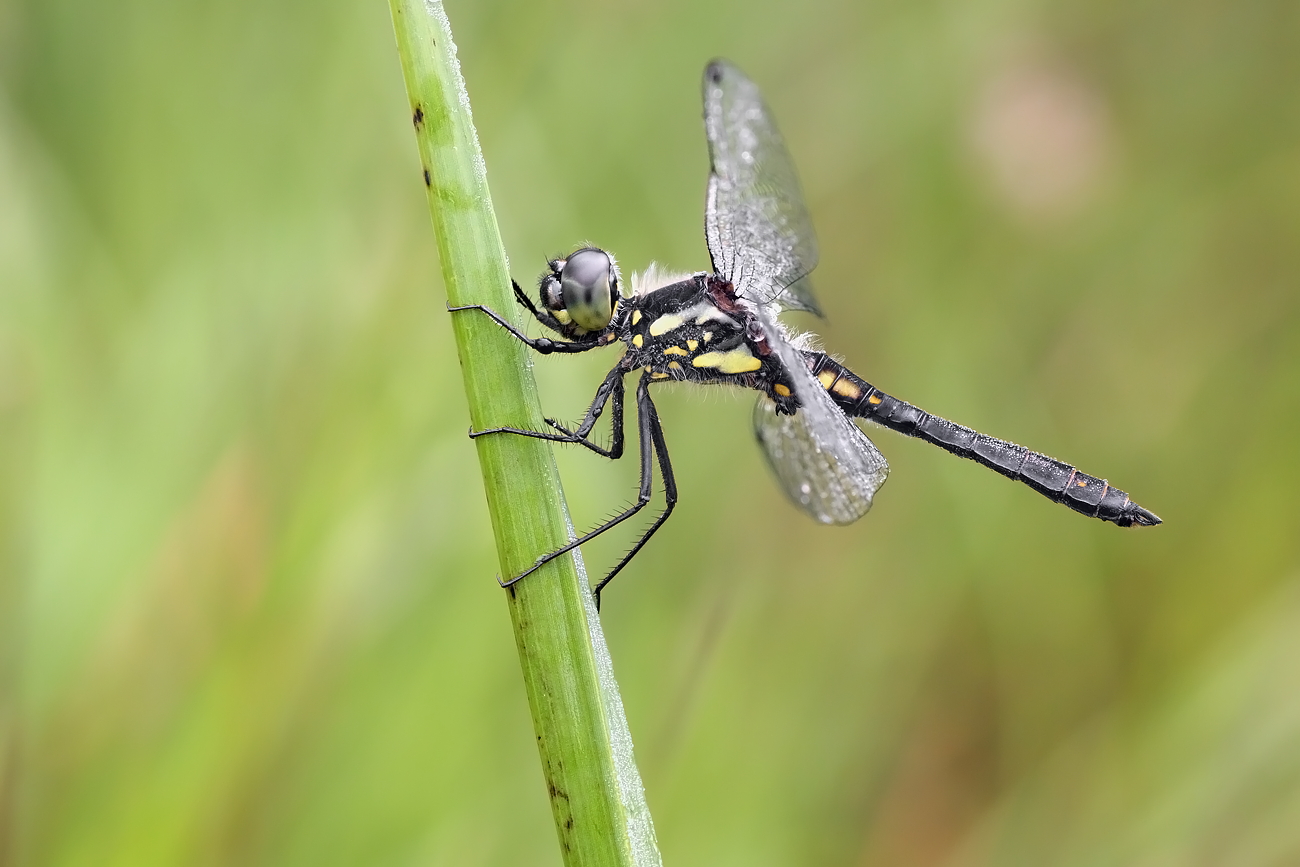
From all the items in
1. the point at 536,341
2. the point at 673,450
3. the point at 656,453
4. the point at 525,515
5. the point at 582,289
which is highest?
the point at 673,450

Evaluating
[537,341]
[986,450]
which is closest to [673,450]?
[986,450]

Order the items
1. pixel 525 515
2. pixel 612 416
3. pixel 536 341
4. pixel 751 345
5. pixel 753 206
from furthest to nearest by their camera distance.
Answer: pixel 753 206 < pixel 751 345 < pixel 612 416 < pixel 536 341 < pixel 525 515

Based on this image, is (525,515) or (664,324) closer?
(525,515)

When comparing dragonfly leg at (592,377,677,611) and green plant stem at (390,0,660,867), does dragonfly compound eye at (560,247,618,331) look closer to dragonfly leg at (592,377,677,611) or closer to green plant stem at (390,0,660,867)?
dragonfly leg at (592,377,677,611)

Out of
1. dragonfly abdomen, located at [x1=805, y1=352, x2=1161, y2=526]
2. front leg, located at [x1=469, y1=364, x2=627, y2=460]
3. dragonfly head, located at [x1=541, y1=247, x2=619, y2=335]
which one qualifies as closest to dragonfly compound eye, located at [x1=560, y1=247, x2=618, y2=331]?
dragonfly head, located at [x1=541, y1=247, x2=619, y2=335]

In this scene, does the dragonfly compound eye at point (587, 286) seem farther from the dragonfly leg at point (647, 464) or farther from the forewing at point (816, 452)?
the forewing at point (816, 452)

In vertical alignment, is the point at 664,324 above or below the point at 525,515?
above

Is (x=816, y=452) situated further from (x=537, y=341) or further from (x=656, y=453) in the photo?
(x=537, y=341)
